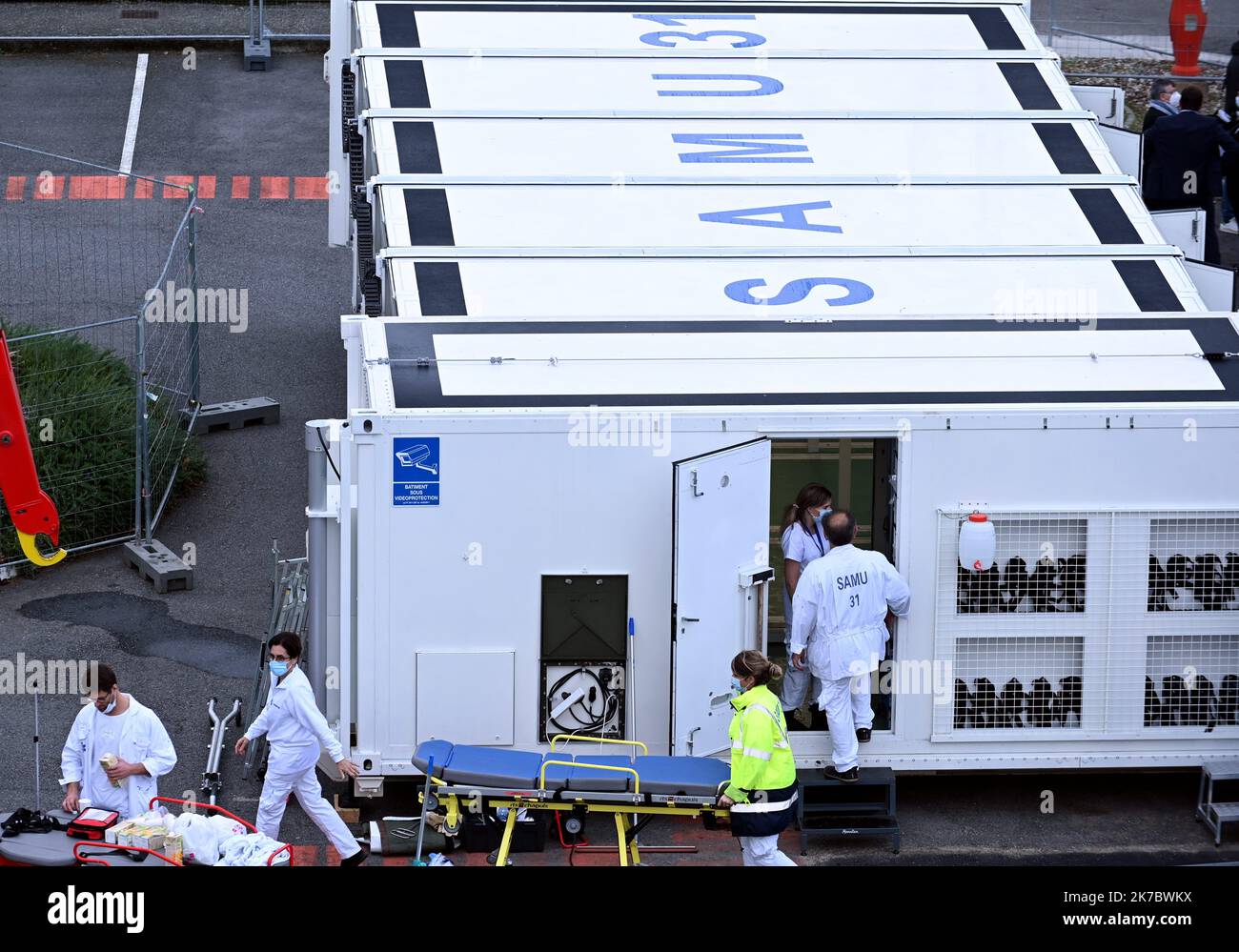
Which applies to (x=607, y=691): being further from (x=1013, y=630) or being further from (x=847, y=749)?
(x=1013, y=630)

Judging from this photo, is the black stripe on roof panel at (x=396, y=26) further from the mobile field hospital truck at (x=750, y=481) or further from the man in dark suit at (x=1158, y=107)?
the man in dark suit at (x=1158, y=107)

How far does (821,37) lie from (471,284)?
5071 millimetres

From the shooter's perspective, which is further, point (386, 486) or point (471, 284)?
point (471, 284)

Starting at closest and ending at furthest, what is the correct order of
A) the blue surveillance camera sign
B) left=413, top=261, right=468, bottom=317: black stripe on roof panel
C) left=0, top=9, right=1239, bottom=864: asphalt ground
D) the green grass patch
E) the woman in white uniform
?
the blue surveillance camera sign → left=0, top=9, right=1239, bottom=864: asphalt ground → the woman in white uniform → left=413, top=261, right=468, bottom=317: black stripe on roof panel → the green grass patch

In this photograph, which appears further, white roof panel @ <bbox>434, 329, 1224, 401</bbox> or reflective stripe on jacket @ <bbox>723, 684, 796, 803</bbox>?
white roof panel @ <bbox>434, 329, 1224, 401</bbox>

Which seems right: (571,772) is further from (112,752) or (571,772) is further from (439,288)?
(439,288)

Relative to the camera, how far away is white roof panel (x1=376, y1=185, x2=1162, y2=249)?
12133 mm

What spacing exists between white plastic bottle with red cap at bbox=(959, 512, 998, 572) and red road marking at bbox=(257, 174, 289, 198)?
1462cm

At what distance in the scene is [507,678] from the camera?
32.4ft

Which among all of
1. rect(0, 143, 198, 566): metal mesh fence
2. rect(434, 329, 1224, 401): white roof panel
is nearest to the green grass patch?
rect(0, 143, 198, 566): metal mesh fence

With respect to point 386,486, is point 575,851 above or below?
below

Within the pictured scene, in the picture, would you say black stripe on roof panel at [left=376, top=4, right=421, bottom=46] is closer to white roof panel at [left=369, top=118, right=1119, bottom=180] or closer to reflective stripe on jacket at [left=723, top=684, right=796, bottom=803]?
white roof panel at [left=369, top=118, right=1119, bottom=180]

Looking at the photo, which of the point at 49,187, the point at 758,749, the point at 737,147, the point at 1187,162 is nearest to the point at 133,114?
the point at 49,187

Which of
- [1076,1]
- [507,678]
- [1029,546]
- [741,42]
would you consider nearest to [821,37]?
[741,42]
